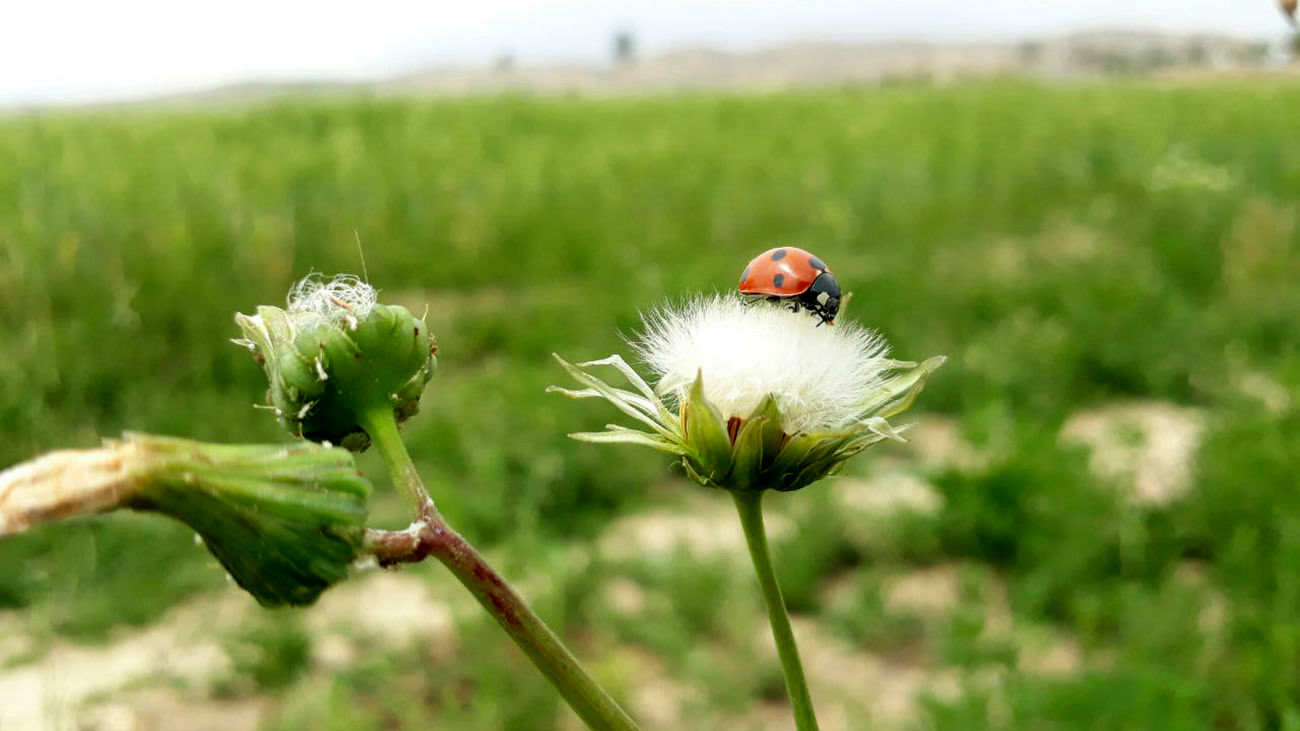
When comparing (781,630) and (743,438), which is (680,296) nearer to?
(743,438)

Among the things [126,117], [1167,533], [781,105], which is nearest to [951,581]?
[1167,533]

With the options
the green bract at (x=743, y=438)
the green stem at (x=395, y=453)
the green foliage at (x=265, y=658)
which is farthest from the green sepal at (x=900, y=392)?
the green foliage at (x=265, y=658)

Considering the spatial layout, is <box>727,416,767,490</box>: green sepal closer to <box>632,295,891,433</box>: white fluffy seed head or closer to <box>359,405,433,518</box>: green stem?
<box>632,295,891,433</box>: white fluffy seed head

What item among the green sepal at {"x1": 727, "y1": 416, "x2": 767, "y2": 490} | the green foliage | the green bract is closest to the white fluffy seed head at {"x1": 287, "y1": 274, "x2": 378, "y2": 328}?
the green bract

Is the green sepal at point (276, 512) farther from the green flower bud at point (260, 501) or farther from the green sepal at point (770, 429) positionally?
the green sepal at point (770, 429)

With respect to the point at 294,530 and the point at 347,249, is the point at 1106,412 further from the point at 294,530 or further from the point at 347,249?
the point at 294,530

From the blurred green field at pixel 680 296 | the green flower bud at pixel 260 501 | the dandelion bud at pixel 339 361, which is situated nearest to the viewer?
the green flower bud at pixel 260 501

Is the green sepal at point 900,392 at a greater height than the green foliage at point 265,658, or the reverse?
the green sepal at point 900,392
